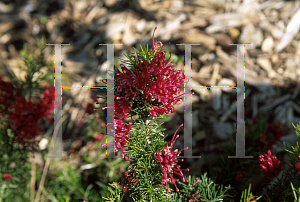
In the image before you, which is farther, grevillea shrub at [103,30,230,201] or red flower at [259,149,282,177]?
red flower at [259,149,282,177]

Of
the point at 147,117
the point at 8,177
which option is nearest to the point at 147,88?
the point at 147,117

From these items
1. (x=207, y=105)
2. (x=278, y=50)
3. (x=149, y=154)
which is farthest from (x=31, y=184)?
(x=278, y=50)

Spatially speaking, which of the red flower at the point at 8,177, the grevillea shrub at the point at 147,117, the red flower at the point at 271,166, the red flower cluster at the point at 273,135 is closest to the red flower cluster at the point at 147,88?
the grevillea shrub at the point at 147,117

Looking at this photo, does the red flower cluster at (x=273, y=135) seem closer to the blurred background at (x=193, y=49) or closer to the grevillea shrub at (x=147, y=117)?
the blurred background at (x=193, y=49)

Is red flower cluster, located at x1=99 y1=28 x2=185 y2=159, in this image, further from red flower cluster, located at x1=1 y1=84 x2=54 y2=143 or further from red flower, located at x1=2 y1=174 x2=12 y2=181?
red flower, located at x1=2 y1=174 x2=12 y2=181

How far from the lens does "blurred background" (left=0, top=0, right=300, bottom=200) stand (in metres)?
1.63

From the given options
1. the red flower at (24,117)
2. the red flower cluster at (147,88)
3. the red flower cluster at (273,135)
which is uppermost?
the red flower cluster at (147,88)

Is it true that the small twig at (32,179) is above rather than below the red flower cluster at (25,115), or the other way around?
below

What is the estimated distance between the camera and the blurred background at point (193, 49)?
163cm

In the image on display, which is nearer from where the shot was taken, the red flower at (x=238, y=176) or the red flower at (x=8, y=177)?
the red flower at (x=238, y=176)

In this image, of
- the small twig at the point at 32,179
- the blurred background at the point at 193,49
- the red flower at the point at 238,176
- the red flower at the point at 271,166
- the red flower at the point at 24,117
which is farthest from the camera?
the blurred background at the point at 193,49

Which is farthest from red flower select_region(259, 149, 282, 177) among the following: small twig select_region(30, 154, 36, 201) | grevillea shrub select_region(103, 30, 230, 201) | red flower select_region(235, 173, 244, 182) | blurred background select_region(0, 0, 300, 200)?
small twig select_region(30, 154, 36, 201)

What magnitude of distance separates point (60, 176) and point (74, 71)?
0.87 meters

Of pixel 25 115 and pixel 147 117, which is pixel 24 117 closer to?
pixel 25 115
